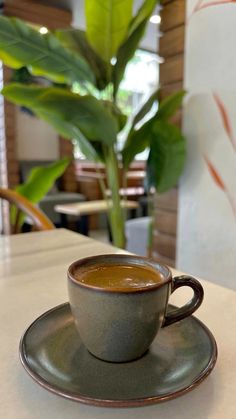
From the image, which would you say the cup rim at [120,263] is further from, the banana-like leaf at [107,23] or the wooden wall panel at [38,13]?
the wooden wall panel at [38,13]

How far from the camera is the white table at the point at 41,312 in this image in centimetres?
31

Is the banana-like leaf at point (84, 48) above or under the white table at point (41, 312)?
above

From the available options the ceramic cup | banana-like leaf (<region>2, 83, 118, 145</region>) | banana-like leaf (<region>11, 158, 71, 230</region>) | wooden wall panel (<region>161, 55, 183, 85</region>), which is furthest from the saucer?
wooden wall panel (<region>161, 55, 183, 85</region>)

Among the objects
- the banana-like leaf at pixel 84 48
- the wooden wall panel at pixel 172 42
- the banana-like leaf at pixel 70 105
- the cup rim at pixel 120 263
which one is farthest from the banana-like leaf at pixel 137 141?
the cup rim at pixel 120 263

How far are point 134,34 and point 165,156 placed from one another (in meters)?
0.48

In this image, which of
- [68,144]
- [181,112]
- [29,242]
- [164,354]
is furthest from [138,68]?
[164,354]

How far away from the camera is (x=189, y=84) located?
146 centimetres

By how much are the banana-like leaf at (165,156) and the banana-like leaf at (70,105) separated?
0.22 meters

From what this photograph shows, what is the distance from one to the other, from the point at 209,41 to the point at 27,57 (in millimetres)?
717

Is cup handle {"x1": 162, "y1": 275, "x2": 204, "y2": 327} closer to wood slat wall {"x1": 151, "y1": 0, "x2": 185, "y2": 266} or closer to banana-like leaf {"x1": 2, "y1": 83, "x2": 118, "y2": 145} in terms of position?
banana-like leaf {"x1": 2, "y1": 83, "x2": 118, "y2": 145}

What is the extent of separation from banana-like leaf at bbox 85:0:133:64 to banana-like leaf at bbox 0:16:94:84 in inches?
4.2

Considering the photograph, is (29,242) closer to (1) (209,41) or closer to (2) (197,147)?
(2) (197,147)

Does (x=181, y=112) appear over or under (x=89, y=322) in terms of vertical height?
over

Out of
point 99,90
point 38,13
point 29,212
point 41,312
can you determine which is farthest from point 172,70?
point 38,13
